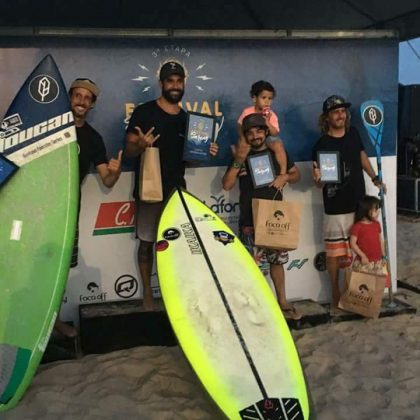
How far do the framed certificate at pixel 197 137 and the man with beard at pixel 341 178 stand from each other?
0.76m

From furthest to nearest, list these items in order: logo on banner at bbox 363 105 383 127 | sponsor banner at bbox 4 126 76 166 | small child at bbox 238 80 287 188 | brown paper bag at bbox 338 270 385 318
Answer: logo on banner at bbox 363 105 383 127 < brown paper bag at bbox 338 270 385 318 < small child at bbox 238 80 287 188 < sponsor banner at bbox 4 126 76 166

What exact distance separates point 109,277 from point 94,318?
395mm

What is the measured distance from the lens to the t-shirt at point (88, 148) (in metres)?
3.22

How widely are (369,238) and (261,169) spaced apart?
35.6 inches

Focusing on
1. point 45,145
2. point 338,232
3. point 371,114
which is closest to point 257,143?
point 338,232

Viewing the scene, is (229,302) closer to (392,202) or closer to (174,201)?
(174,201)

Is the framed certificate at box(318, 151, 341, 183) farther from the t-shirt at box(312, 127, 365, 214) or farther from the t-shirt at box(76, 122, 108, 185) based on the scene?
the t-shirt at box(76, 122, 108, 185)

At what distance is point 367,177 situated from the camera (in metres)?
3.94

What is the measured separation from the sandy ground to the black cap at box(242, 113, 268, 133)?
128 centimetres

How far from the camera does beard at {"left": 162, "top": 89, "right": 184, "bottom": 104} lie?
3.20 m

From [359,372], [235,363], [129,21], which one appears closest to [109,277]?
[235,363]

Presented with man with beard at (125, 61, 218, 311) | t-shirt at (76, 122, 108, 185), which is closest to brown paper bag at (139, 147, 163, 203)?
man with beard at (125, 61, 218, 311)

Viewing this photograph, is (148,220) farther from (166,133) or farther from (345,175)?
(345,175)

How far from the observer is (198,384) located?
2.59 m
